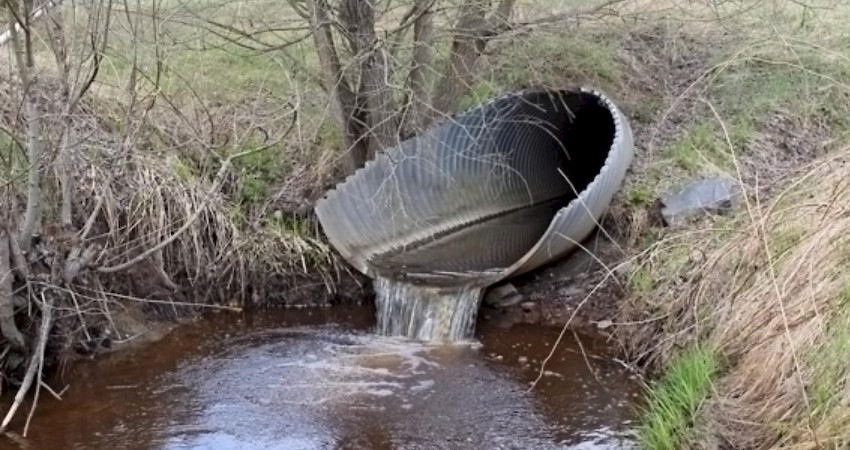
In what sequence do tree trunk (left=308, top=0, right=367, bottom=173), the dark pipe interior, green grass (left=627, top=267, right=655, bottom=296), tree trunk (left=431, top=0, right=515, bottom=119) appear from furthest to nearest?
the dark pipe interior, tree trunk (left=431, top=0, right=515, bottom=119), tree trunk (left=308, top=0, right=367, bottom=173), green grass (left=627, top=267, right=655, bottom=296)

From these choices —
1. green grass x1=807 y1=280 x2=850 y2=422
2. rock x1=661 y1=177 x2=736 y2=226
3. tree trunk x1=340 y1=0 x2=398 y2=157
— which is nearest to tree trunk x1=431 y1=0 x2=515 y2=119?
tree trunk x1=340 y1=0 x2=398 y2=157

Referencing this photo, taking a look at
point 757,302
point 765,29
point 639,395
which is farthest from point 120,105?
point 765,29

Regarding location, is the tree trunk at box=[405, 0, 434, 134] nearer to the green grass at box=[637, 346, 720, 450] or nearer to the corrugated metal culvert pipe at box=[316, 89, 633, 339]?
the corrugated metal culvert pipe at box=[316, 89, 633, 339]

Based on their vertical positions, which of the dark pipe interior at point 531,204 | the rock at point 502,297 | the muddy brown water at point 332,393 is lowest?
the muddy brown water at point 332,393

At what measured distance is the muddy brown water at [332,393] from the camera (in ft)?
17.5

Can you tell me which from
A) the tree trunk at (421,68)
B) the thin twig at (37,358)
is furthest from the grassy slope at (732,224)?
the thin twig at (37,358)

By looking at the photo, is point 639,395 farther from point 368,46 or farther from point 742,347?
point 368,46

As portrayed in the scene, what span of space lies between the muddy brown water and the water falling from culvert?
136mm

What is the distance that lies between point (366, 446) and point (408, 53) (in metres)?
3.79

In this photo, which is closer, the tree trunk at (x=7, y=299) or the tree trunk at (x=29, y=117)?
the tree trunk at (x=29, y=117)

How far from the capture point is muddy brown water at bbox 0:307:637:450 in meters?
5.33

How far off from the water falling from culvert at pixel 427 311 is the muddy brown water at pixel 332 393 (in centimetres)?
14

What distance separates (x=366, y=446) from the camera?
5.27 metres

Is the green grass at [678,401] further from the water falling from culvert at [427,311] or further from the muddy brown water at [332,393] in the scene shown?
the water falling from culvert at [427,311]
